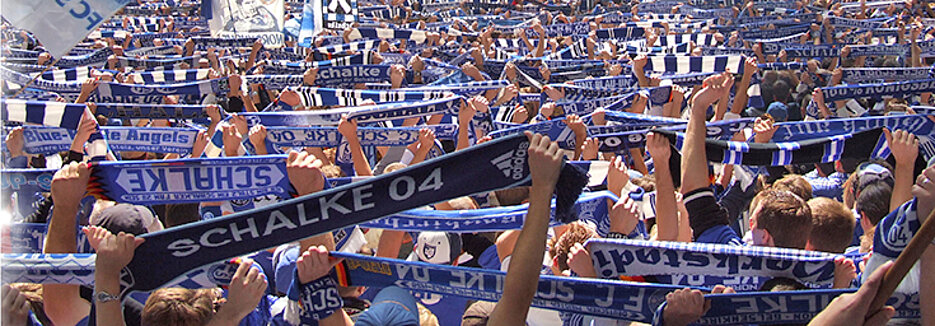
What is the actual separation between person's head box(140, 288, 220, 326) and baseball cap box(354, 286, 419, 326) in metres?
0.57

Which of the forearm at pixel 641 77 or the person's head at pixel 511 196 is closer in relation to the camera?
the person's head at pixel 511 196

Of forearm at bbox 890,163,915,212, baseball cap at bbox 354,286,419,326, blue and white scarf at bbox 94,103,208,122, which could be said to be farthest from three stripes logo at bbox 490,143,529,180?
blue and white scarf at bbox 94,103,208,122

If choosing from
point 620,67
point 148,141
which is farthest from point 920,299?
point 620,67

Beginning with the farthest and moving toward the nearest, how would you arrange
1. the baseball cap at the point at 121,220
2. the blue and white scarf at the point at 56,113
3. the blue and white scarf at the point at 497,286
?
1. the blue and white scarf at the point at 56,113
2. the baseball cap at the point at 121,220
3. the blue and white scarf at the point at 497,286

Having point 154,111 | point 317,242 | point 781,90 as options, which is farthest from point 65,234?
point 781,90

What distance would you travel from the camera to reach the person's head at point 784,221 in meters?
3.36

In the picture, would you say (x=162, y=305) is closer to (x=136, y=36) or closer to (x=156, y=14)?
(x=136, y=36)

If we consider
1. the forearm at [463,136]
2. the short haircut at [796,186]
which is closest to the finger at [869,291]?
the short haircut at [796,186]

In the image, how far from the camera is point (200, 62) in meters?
12.2

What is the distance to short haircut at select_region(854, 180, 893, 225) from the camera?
3928 mm

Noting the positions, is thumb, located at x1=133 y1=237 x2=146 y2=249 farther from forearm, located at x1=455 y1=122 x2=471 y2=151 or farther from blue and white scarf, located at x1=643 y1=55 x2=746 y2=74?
blue and white scarf, located at x1=643 y1=55 x2=746 y2=74

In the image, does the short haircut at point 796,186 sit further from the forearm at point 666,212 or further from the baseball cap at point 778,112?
the baseball cap at point 778,112

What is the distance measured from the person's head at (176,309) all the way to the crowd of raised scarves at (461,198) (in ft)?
0.36

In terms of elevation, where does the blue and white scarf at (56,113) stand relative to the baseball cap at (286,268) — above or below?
below
